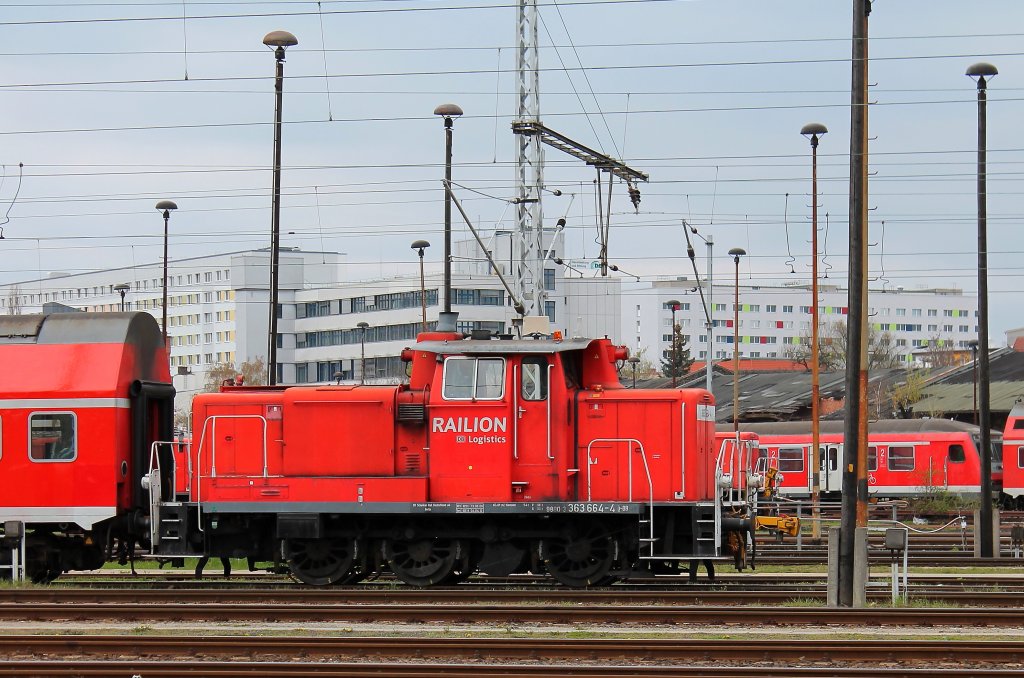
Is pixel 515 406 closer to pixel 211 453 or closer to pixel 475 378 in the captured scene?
pixel 475 378

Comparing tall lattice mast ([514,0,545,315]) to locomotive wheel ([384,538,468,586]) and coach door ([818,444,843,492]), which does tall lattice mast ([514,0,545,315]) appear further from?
coach door ([818,444,843,492])

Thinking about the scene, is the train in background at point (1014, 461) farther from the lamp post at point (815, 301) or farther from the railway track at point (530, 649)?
the railway track at point (530, 649)

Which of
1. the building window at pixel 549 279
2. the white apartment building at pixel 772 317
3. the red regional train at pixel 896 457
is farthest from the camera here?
the white apartment building at pixel 772 317

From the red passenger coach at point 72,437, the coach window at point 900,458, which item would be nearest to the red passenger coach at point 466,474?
the red passenger coach at point 72,437

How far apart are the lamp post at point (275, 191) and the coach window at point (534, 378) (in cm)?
778

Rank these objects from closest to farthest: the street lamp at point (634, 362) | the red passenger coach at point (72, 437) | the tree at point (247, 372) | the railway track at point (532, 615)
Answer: the railway track at point (532, 615) → the red passenger coach at point (72, 437) → the street lamp at point (634, 362) → the tree at point (247, 372)

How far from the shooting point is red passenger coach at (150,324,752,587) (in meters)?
18.6

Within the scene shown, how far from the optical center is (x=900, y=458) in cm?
4453

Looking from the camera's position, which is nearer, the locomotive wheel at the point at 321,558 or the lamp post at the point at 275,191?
the locomotive wheel at the point at 321,558

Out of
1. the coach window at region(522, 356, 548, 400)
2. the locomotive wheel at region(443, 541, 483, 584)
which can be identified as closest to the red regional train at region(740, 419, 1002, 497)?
the locomotive wheel at region(443, 541, 483, 584)

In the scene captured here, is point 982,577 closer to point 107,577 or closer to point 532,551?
point 532,551

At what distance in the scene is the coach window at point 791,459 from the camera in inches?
1768

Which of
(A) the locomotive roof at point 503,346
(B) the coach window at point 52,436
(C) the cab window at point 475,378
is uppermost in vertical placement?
(A) the locomotive roof at point 503,346

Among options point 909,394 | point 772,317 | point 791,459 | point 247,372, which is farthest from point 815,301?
point 772,317
